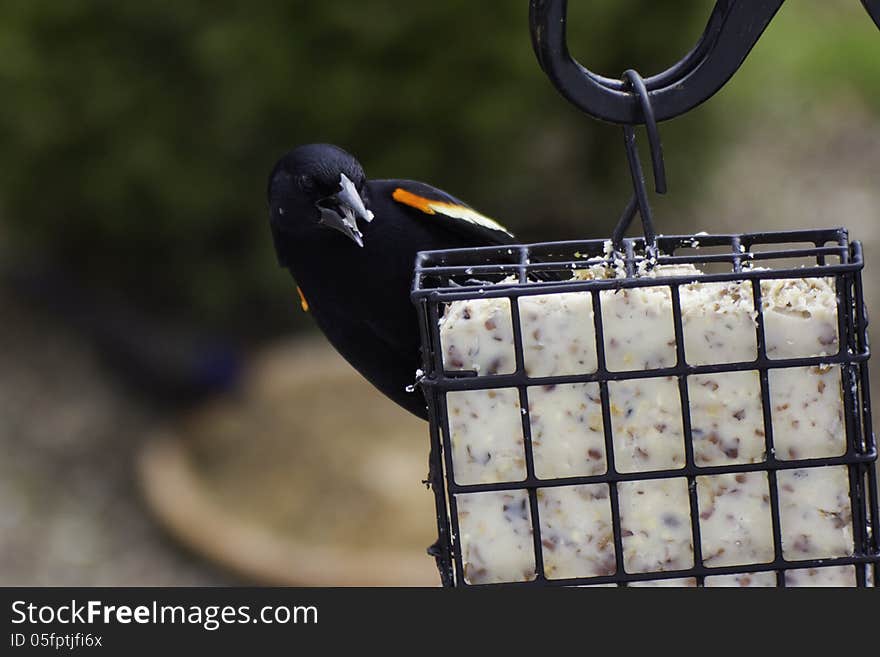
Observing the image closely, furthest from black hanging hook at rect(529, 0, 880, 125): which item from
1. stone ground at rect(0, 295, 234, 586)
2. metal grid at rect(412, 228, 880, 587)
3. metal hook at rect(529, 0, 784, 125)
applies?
stone ground at rect(0, 295, 234, 586)

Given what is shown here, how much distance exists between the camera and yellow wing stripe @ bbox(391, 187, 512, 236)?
276 centimetres

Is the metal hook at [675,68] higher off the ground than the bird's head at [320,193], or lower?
lower

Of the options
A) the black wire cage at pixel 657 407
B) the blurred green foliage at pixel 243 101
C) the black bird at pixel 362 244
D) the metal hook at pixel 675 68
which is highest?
the blurred green foliage at pixel 243 101

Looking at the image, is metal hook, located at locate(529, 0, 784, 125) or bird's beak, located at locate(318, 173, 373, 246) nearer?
metal hook, located at locate(529, 0, 784, 125)

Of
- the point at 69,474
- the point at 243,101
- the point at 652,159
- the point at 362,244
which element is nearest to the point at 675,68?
the point at 652,159

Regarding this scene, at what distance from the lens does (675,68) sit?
1.82m

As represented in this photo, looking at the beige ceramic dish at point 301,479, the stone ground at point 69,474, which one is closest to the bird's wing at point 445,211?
the beige ceramic dish at point 301,479

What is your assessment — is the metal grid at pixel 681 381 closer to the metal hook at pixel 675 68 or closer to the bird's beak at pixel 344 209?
the metal hook at pixel 675 68

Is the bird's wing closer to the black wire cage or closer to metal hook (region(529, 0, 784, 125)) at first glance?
the black wire cage

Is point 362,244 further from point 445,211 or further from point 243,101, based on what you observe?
point 243,101

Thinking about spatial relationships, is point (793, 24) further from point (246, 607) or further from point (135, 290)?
point (246, 607)

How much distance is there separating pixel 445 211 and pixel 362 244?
233mm

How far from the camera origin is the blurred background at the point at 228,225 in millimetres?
5570

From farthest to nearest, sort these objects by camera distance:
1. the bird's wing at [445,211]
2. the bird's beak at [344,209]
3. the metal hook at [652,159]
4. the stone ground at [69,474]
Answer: the stone ground at [69,474] → the bird's wing at [445,211] → the bird's beak at [344,209] → the metal hook at [652,159]
